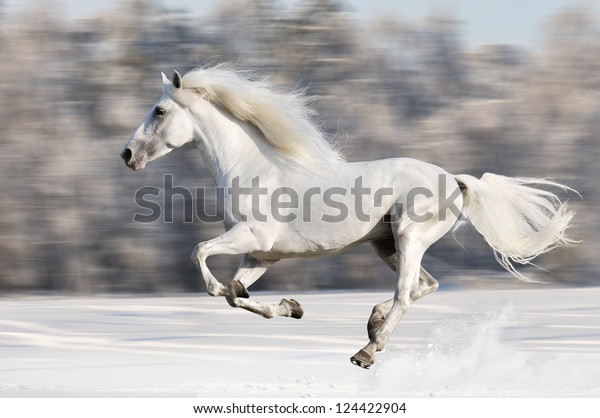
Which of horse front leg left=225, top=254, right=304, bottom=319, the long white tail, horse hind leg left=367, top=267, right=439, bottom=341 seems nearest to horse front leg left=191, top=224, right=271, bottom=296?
horse front leg left=225, top=254, right=304, bottom=319

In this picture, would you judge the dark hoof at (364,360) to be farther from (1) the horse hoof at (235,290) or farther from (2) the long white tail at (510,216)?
(2) the long white tail at (510,216)

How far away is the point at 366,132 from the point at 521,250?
192 inches

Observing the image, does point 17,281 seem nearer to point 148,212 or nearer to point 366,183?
point 148,212

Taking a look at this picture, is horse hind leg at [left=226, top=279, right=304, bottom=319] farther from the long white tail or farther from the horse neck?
the long white tail

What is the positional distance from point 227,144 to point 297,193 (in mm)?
502

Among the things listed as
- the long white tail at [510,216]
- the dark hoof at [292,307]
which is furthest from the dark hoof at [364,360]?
the long white tail at [510,216]

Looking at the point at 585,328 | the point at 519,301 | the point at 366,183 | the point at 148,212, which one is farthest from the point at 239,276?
the point at 148,212

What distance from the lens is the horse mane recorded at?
5297 mm

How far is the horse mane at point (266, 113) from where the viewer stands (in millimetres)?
5297

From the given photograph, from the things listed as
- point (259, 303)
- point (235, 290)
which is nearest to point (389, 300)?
point (259, 303)

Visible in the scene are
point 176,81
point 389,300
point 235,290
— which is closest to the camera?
point 235,290

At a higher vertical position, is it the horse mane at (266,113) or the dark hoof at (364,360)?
the horse mane at (266,113)

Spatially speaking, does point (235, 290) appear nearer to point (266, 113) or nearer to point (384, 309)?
point (384, 309)

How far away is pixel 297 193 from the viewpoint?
5148 mm
